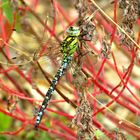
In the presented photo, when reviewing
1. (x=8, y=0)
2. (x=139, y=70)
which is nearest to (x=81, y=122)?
(x=8, y=0)

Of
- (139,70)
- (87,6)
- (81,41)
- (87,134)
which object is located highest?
(139,70)

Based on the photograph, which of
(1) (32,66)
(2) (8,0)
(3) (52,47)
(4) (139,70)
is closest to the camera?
(3) (52,47)

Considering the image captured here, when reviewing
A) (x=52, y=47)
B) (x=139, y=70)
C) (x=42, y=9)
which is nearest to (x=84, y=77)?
(x=52, y=47)

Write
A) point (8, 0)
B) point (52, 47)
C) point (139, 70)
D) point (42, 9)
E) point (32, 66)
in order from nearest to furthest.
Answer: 1. point (52, 47)
2. point (8, 0)
3. point (32, 66)
4. point (139, 70)
5. point (42, 9)

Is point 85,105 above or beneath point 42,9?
beneath

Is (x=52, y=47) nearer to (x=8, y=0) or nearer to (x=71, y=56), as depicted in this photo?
(x=71, y=56)

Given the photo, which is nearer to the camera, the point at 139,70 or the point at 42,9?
the point at 139,70

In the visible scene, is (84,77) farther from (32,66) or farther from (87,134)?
(32,66)
